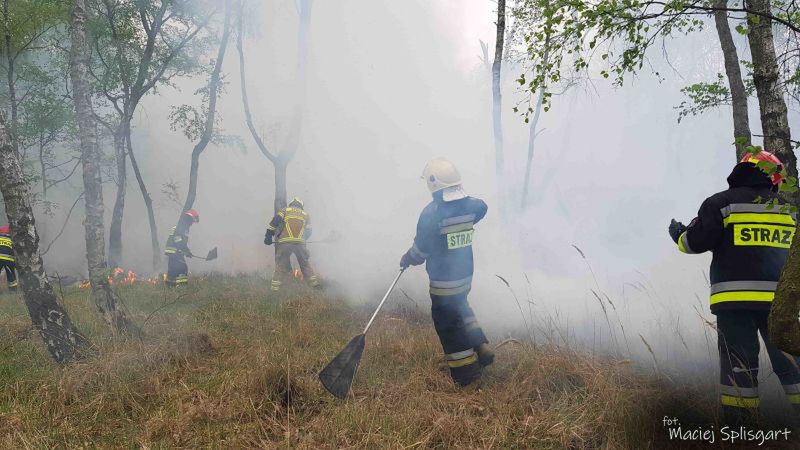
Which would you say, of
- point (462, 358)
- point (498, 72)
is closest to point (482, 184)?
point (498, 72)

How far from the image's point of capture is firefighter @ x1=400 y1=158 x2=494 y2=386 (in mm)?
3900

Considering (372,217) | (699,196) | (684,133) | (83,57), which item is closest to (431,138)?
(372,217)

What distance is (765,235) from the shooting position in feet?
9.80

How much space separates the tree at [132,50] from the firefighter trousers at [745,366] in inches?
537

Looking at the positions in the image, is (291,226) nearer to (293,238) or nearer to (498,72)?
(293,238)

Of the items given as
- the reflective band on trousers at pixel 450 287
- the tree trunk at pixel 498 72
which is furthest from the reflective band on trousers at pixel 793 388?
the tree trunk at pixel 498 72

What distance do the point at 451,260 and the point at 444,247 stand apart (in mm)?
131

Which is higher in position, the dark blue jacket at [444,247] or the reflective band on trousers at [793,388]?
the dark blue jacket at [444,247]

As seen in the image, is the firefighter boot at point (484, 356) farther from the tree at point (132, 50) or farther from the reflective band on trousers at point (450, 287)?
the tree at point (132, 50)

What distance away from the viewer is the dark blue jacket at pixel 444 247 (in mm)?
4066

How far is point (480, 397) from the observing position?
11.4 ft

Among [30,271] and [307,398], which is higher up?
[30,271]

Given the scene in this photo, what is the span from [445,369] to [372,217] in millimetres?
8506

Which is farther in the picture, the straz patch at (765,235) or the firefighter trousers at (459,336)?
the firefighter trousers at (459,336)
